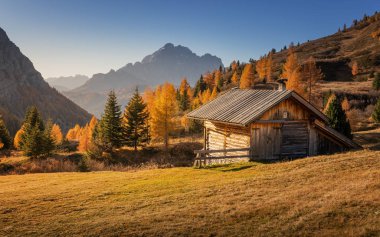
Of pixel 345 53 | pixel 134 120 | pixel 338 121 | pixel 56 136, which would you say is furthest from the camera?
pixel 345 53

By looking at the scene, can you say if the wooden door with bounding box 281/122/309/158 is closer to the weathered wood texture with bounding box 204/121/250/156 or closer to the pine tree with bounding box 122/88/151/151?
the weathered wood texture with bounding box 204/121/250/156

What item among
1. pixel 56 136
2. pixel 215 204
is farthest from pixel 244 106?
pixel 56 136

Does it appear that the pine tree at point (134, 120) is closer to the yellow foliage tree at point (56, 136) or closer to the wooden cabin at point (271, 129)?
the yellow foliage tree at point (56, 136)

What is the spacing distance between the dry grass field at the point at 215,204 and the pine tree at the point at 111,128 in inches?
1380

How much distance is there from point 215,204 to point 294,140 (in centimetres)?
1342

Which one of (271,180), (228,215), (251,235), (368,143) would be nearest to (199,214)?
(228,215)

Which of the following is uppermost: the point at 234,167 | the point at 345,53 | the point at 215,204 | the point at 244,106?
the point at 345,53

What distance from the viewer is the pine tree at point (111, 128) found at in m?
55.0

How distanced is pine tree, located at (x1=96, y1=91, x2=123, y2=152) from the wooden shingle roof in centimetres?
2928

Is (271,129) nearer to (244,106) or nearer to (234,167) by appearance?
(244,106)

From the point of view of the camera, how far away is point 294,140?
24500 millimetres

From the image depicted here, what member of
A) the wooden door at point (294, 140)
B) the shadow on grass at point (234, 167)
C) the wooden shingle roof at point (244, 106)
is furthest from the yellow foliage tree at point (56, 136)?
the wooden door at point (294, 140)

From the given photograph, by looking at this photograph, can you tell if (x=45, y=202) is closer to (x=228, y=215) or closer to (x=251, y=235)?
(x=228, y=215)

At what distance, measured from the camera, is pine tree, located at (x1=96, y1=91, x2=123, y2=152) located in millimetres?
54969
